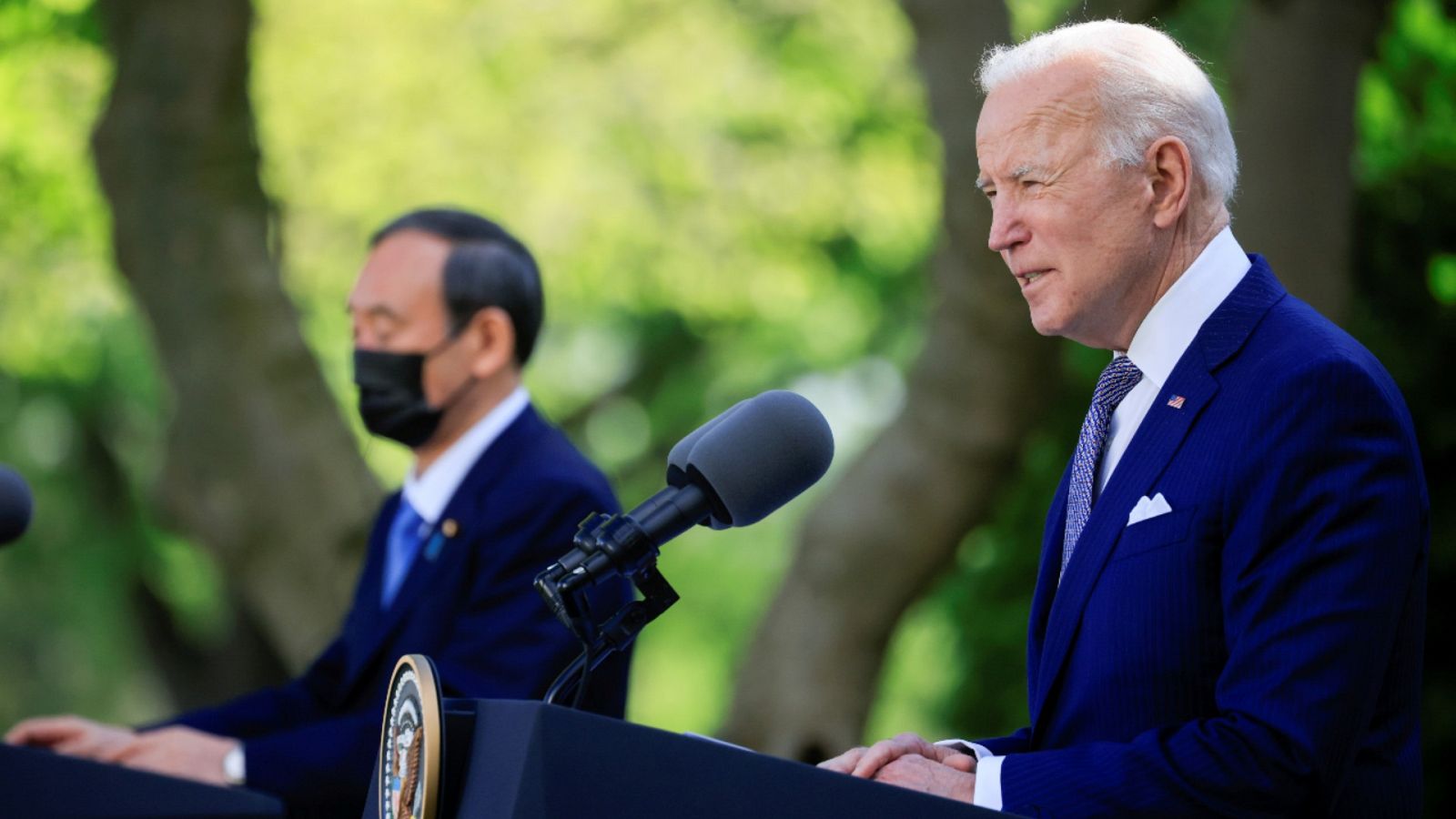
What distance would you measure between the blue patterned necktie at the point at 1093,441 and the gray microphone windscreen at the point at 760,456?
47cm

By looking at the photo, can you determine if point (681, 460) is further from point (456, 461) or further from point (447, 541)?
point (456, 461)

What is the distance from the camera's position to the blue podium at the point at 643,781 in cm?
212

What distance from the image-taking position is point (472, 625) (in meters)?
4.18

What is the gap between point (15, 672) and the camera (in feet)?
57.1

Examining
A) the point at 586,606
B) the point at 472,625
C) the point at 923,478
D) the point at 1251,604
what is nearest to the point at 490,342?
the point at 472,625

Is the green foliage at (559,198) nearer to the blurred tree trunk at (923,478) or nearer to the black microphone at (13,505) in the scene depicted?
the blurred tree trunk at (923,478)

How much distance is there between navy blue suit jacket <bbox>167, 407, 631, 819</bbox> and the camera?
13.4ft

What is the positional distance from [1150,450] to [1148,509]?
0.10 metres

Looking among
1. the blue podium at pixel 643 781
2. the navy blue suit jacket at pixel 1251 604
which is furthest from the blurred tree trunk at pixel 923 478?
the blue podium at pixel 643 781

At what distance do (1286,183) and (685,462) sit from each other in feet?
15.0

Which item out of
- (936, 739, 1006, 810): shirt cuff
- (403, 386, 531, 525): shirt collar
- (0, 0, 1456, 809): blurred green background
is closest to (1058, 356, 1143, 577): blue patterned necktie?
(936, 739, 1006, 810): shirt cuff

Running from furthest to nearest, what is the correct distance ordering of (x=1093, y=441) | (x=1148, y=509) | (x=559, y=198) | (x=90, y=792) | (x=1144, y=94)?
(x=559, y=198) < (x=90, y=792) < (x=1093, y=441) < (x=1144, y=94) < (x=1148, y=509)

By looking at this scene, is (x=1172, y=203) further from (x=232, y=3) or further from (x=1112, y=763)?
(x=232, y=3)

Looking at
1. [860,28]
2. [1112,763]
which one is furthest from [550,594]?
[860,28]
